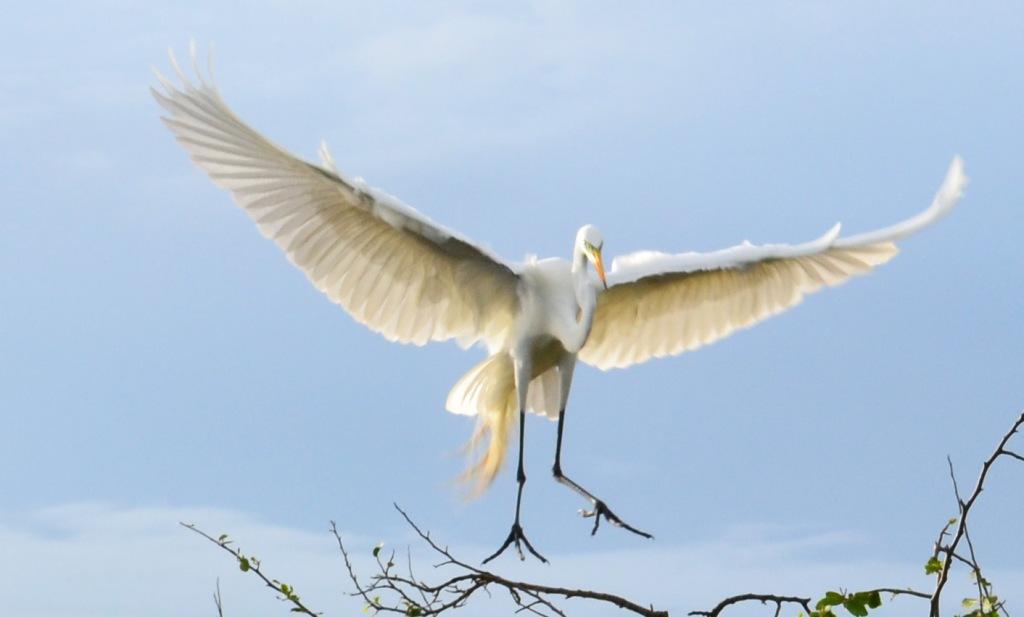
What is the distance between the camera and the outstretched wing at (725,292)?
6.41 m

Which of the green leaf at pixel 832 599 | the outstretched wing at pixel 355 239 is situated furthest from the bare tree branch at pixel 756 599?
the outstretched wing at pixel 355 239

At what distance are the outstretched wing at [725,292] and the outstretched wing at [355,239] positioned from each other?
0.78 metres

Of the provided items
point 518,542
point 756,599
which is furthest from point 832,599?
point 518,542

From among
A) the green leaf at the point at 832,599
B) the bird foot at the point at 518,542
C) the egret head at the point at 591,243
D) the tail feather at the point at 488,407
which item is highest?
the egret head at the point at 591,243

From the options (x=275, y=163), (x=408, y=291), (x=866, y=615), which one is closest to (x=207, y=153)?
(x=275, y=163)

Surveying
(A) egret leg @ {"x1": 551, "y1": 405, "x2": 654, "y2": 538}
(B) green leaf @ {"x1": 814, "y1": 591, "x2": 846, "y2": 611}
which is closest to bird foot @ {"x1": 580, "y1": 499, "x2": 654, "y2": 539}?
(A) egret leg @ {"x1": 551, "y1": 405, "x2": 654, "y2": 538}

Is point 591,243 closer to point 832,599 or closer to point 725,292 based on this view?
point 725,292

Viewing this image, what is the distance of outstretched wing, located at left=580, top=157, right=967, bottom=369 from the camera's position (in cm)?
641

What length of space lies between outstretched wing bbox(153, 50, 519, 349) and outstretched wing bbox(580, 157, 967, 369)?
777mm

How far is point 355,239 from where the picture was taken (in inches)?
220

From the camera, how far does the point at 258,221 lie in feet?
17.6

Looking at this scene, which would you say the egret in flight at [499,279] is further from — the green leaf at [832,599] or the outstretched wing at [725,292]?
the green leaf at [832,599]

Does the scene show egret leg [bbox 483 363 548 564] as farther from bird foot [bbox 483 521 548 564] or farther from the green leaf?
the green leaf

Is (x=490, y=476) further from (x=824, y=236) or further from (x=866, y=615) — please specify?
(x=866, y=615)
